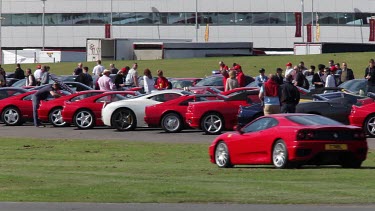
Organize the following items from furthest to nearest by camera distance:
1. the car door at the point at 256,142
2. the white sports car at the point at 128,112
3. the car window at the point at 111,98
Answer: the car window at the point at 111,98
the white sports car at the point at 128,112
the car door at the point at 256,142

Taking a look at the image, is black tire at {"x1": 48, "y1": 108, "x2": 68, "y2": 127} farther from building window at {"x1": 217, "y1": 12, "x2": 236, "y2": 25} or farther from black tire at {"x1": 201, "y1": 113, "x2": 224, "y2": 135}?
building window at {"x1": 217, "y1": 12, "x2": 236, "y2": 25}

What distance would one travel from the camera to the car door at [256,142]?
19.8 meters

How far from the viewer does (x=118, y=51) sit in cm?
7806

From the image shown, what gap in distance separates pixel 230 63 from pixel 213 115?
1605 inches

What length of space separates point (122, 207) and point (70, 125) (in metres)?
20.7

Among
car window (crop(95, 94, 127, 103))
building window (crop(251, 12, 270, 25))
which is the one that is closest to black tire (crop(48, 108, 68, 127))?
car window (crop(95, 94, 127, 103))

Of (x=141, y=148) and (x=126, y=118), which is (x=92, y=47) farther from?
(x=141, y=148)

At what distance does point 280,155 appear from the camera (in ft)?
63.8

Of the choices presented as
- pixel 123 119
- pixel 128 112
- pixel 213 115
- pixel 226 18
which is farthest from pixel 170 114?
pixel 226 18

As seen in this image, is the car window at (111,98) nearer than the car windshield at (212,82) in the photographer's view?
Yes

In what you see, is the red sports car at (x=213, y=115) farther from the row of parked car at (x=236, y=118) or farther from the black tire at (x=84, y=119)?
the black tire at (x=84, y=119)

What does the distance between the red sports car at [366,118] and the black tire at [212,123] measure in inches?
171

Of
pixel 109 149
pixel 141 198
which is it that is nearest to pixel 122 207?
pixel 141 198

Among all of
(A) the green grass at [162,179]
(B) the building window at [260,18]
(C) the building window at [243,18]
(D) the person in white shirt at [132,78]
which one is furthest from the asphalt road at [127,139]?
(C) the building window at [243,18]
